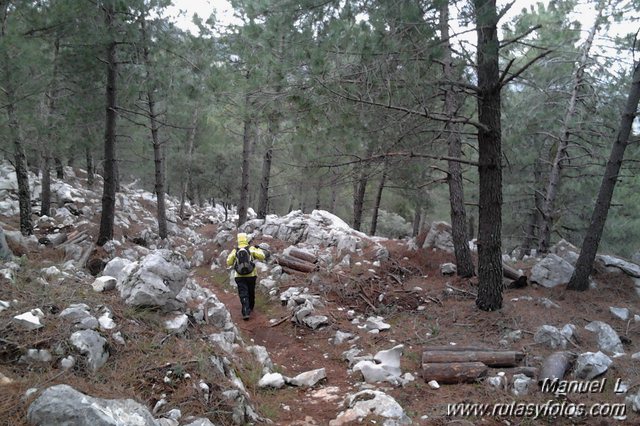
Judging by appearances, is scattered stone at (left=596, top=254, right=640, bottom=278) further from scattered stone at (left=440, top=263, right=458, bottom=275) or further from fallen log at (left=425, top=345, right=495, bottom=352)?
fallen log at (left=425, top=345, right=495, bottom=352)

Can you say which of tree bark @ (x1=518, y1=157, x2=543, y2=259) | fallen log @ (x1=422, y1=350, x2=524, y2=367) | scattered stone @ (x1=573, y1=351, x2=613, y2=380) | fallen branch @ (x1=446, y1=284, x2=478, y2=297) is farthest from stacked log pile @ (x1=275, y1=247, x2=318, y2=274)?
tree bark @ (x1=518, y1=157, x2=543, y2=259)

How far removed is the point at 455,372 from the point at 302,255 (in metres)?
5.99

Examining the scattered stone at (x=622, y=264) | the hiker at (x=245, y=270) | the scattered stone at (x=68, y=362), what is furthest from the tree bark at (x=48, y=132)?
the scattered stone at (x=622, y=264)

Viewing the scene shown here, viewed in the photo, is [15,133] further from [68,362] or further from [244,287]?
[68,362]

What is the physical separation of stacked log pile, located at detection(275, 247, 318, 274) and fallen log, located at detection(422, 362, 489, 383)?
16.7ft

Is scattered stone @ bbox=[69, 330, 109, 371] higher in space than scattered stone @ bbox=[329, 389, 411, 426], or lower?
higher

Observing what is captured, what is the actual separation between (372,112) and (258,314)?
469cm

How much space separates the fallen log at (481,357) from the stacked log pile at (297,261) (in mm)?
4870

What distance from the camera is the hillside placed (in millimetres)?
3406

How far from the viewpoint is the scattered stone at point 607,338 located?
5.79 metres

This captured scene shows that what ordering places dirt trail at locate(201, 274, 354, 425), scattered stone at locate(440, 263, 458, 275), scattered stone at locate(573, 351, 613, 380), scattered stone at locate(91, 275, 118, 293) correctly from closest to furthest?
1. dirt trail at locate(201, 274, 354, 425)
2. scattered stone at locate(573, 351, 613, 380)
3. scattered stone at locate(91, 275, 118, 293)
4. scattered stone at locate(440, 263, 458, 275)

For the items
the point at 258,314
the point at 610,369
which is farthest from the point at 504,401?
the point at 258,314

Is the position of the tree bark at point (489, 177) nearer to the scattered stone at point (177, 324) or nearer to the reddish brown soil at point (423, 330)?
the reddish brown soil at point (423, 330)

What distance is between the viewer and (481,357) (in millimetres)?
5336
